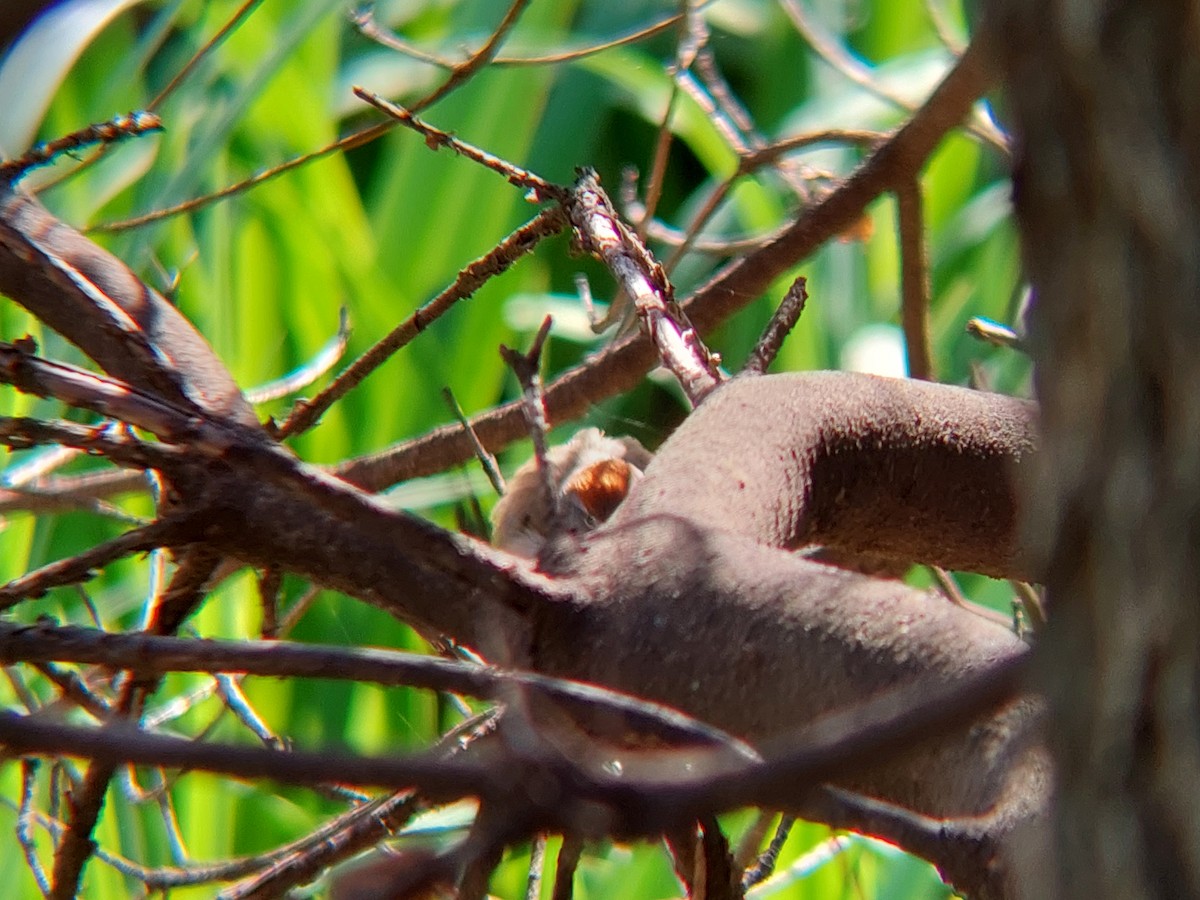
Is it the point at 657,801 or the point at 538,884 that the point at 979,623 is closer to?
the point at 657,801

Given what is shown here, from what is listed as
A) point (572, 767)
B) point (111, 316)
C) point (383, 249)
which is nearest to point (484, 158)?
point (111, 316)

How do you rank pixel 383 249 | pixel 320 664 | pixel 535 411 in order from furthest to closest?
pixel 383 249 → pixel 535 411 → pixel 320 664

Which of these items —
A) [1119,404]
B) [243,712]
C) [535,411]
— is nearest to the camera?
[1119,404]

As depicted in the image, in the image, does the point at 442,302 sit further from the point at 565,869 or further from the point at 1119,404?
the point at 1119,404

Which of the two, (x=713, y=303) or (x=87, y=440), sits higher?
(x=87, y=440)

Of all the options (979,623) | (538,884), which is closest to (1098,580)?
(979,623)

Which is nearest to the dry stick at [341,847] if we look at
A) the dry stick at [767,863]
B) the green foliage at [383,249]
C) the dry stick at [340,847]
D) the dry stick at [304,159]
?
the dry stick at [340,847]

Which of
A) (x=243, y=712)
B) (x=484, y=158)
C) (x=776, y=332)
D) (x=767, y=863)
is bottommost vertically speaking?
(x=767, y=863)

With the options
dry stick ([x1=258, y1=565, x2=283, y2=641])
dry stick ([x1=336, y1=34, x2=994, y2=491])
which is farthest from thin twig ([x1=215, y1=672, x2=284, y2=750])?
dry stick ([x1=336, y1=34, x2=994, y2=491])

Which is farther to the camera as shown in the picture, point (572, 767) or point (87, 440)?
point (87, 440)
